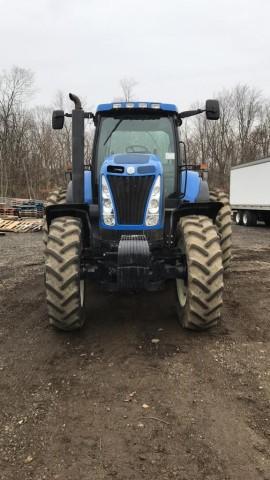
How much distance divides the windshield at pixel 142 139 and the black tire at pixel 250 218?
1761 cm

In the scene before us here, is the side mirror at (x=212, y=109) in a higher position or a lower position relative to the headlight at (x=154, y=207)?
higher

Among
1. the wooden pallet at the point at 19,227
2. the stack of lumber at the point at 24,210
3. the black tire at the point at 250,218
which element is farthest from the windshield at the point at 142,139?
the stack of lumber at the point at 24,210

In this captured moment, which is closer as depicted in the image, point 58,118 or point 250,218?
point 58,118

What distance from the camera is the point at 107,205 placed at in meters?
5.05

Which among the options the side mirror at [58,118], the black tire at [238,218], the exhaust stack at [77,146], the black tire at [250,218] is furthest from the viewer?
Result: the black tire at [238,218]

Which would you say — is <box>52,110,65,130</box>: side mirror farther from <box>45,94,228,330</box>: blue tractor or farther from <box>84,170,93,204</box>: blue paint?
<box>84,170,93,204</box>: blue paint

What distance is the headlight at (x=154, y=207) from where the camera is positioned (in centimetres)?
500

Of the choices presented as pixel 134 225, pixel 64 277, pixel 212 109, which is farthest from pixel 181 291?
pixel 212 109

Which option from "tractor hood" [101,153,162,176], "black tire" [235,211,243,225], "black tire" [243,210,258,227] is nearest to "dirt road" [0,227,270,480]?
"tractor hood" [101,153,162,176]

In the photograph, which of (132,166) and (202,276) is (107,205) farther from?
(202,276)

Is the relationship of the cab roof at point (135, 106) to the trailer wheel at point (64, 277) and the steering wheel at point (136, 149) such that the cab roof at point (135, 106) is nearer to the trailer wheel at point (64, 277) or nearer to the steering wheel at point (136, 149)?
the steering wheel at point (136, 149)

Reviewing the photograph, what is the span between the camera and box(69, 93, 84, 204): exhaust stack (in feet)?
17.3

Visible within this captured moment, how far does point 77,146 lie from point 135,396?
3042mm

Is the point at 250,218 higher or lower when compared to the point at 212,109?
lower
